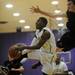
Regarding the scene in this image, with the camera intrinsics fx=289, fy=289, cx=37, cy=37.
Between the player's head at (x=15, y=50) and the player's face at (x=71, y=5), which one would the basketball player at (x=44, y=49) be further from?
the player's face at (x=71, y=5)

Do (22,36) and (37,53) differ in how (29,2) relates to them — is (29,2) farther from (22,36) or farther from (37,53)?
(37,53)

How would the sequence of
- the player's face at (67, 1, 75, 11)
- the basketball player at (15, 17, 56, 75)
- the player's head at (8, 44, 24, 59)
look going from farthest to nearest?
the basketball player at (15, 17, 56, 75) → the player's head at (8, 44, 24, 59) → the player's face at (67, 1, 75, 11)

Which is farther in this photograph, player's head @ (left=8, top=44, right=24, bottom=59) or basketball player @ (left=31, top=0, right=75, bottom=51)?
player's head @ (left=8, top=44, right=24, bottom=59)

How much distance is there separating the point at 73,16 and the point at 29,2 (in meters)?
4.40

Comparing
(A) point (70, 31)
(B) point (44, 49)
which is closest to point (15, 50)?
(B) point (44, 49)

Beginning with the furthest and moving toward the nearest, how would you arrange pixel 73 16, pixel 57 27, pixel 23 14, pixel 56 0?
pixel 57 27, pixel 23 14, pixel 56 0, pixel 73 16

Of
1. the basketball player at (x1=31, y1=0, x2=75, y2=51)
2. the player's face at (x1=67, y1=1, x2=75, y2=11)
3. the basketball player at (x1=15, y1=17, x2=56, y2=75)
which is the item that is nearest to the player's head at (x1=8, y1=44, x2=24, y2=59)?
the basketball player at (x1=15, y1=17, x2=56, y2=75)

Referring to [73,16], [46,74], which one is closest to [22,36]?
[46,74]

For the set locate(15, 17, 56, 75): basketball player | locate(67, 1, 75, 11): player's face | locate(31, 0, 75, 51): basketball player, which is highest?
locate(67, 1, 75, 11): player's face

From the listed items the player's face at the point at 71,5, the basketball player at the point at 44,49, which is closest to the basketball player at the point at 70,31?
the player's face at the point at 71,5

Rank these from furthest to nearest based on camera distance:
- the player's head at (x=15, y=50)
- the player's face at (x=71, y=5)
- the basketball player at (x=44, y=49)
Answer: the basketball player at (x=44, y=49) < the player's head at (x=15, y=50) < the player's face at (x=71, y=5)

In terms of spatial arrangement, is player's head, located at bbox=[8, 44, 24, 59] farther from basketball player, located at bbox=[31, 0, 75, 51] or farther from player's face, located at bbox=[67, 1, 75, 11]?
player's face, located at bbox=[67, 1, 75, 11]

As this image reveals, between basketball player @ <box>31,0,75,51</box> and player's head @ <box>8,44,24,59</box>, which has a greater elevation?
basketball player @ <box>31,0,75,51</box>

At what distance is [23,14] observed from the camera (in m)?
8.84
